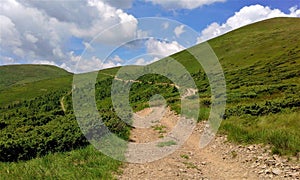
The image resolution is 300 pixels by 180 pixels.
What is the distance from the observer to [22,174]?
344 inches

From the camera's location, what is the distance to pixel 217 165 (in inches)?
414

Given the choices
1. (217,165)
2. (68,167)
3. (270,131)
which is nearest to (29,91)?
(68,167)

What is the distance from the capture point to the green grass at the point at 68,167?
8.45m

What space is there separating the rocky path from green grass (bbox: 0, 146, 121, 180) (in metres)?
0.57

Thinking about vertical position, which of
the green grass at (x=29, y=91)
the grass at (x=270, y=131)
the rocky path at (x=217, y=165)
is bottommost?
the rocky path at (x=217, y=165)

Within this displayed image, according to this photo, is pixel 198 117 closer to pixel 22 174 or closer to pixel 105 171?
pixel 105 171

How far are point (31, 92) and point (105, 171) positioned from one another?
174955 mm

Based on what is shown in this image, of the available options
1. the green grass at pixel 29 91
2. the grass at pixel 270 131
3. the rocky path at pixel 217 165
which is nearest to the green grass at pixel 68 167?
the rocky path at pixel 217 165

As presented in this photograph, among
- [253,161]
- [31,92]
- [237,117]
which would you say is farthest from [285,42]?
[31,92]

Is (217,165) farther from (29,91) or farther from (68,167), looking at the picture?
(29,91)

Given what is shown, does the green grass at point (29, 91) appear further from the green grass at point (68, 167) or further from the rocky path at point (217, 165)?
the green grass at point (68, 167)

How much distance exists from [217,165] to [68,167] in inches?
199

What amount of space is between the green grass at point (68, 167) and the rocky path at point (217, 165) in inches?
22.3

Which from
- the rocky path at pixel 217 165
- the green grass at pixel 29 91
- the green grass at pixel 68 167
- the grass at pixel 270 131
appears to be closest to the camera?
the green grass at pixel 68 167
